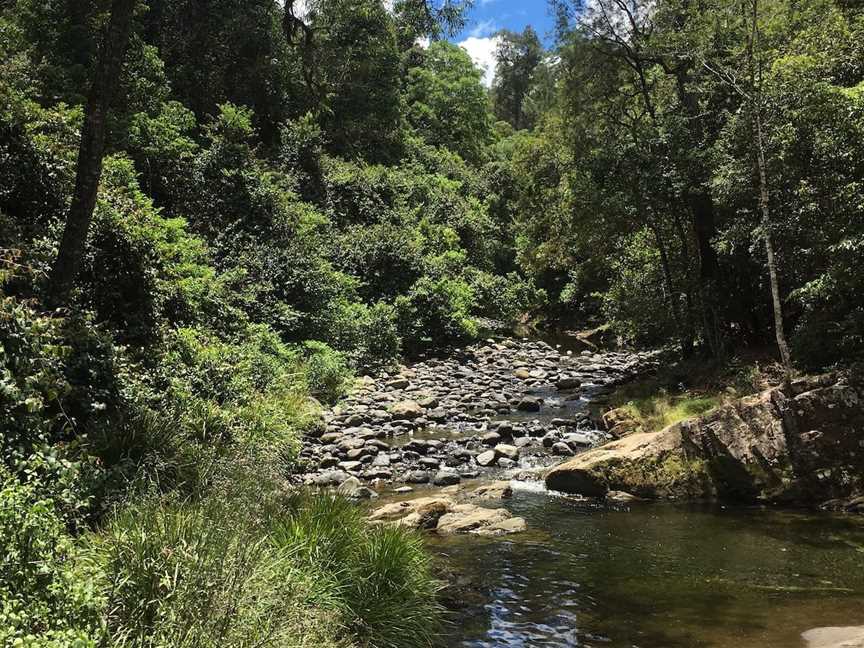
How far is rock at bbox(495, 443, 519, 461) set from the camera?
1205 centimetres


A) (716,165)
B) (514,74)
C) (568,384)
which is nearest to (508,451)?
(568,384)

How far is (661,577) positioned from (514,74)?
69.6 metres

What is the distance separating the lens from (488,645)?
17.4 ft

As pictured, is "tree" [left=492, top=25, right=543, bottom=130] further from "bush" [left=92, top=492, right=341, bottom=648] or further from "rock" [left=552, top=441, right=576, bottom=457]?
"bush" [left=92, top=492, right=341, bottom=648]

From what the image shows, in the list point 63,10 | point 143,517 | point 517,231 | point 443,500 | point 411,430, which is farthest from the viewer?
point 517,231

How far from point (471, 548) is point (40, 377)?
5.44 meters

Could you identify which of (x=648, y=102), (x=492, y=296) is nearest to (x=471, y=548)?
(x=648, y=102)

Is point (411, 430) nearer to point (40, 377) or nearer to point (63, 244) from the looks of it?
point (63, 244)

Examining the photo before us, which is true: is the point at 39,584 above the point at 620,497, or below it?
above

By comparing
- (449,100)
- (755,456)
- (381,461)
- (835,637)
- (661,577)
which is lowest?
(661,577)

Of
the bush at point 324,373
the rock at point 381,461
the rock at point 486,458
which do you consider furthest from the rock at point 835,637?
the bush at point 324,373

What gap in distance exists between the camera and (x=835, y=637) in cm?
480

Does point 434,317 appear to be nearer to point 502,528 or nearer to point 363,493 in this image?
point 363,493

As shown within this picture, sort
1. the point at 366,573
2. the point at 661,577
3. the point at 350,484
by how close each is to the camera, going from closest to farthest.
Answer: the point at 366,573
the point at 661,577
the point at 350,484
